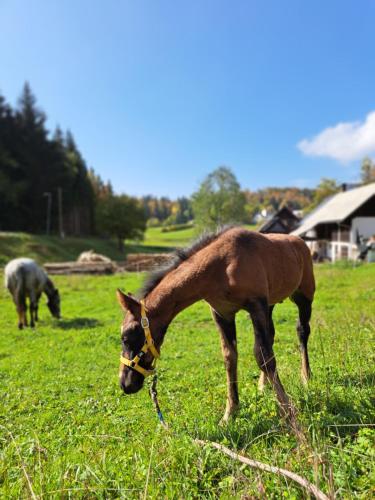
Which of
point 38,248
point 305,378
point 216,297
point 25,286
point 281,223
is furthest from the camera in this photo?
point 281,223

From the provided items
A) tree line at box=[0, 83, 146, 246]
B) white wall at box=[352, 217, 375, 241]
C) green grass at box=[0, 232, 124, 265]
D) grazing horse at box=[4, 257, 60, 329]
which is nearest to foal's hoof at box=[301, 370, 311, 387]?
grazing horse at box=[4, 257, 60, 329]

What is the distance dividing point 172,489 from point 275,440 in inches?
43.8

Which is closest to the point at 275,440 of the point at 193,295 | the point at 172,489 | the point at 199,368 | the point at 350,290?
the point at 172,489

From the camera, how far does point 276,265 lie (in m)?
4.11

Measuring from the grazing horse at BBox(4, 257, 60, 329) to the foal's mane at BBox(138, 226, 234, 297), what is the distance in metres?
8.70

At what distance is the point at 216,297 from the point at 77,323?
27.6 ft

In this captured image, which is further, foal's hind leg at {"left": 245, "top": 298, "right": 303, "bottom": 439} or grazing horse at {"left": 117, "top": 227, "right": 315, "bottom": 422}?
foal's hind leg at {"left": 245, "top": 298, "right": 303, "bottom": 439}

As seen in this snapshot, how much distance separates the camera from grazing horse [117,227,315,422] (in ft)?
10.7

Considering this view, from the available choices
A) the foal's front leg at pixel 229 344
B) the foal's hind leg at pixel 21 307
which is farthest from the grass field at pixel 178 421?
the foal's hind leg at pixel 21 307

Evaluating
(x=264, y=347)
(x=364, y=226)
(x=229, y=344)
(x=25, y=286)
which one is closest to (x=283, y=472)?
(x=264, y=347)

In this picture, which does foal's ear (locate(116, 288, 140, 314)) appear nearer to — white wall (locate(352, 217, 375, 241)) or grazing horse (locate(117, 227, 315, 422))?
grazing horse (locate(117, 227, 315, 422))

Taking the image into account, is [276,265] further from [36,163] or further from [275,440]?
[36,163]

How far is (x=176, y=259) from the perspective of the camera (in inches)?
147

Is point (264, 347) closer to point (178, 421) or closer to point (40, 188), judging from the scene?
point (178, 421)
